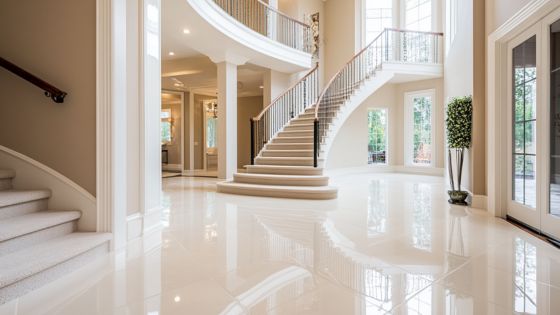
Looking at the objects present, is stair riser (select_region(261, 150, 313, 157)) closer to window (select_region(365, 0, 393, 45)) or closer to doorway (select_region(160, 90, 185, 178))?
window (select_region(365, 0, 393, 45))

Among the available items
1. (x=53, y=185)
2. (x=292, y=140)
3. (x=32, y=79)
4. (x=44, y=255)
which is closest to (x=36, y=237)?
(x=44, y=255)

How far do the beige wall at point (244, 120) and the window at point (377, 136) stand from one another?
443 centimetres

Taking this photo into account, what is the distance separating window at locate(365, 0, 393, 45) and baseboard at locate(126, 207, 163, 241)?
979 centimetres

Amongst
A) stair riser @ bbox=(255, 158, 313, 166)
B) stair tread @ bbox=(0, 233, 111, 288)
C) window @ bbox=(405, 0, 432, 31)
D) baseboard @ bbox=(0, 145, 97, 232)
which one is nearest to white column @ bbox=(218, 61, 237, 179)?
stair riser @ bbox=(255, 158, 313, 166)

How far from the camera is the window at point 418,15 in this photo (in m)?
10.2

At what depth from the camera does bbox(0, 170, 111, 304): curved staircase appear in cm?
203

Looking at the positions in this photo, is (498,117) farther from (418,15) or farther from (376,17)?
(376,17)

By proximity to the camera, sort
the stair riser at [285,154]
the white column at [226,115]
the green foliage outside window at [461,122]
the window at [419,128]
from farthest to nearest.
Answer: the window at [419,128] → the white column at [226,115] → the stair riser at [285,154] → the green foliage outside window at [461,122]

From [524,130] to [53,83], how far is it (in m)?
5.17

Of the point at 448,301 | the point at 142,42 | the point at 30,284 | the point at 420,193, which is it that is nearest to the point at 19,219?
the point at 30,284

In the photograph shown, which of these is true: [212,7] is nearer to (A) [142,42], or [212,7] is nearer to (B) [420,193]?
(A) [142,42]

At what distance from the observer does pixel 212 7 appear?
19.5 feet

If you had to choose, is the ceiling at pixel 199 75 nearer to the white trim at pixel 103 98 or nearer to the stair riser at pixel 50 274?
the white trim at pixel 103 98

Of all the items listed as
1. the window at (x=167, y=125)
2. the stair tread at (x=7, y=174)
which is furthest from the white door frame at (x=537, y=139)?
the window at (x=167, y=125)
